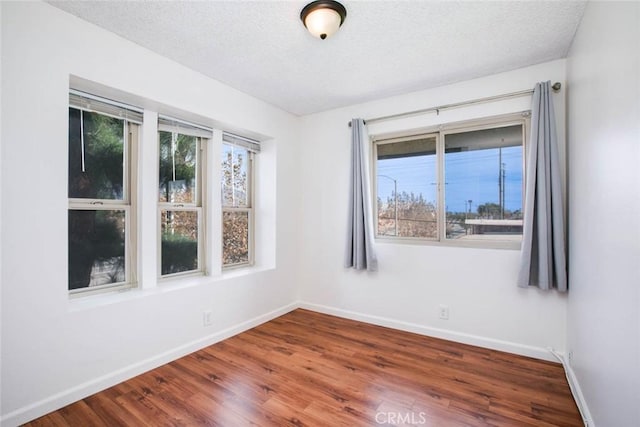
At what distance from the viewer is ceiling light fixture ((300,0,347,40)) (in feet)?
5.86

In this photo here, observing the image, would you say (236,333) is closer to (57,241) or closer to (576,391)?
(57,241)

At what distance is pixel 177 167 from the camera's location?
2861 millimetres

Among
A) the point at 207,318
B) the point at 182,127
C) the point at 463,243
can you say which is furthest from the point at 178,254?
the point at 463,243

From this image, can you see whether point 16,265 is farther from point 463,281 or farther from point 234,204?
point 463,281

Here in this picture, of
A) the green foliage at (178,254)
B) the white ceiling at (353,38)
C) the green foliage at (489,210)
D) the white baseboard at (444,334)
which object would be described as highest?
the white ceiling at (353,38)

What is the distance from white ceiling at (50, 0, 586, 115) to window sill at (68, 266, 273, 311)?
1.89 metres

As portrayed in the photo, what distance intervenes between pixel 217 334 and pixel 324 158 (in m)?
2.27

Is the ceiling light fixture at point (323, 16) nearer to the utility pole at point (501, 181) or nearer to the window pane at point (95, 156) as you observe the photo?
the window pane at point (95, 156)

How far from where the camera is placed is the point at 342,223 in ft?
11.8

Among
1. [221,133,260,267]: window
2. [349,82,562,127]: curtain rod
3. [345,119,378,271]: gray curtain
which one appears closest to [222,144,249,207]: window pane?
[221,133,260,267]: window

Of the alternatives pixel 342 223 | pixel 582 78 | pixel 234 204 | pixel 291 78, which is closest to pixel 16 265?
pixel 234 204

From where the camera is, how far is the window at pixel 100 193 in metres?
2.19

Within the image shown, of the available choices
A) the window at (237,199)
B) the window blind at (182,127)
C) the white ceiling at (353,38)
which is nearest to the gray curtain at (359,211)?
the white ceiling at (353,38)

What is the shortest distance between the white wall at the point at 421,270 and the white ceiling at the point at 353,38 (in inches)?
12.1
